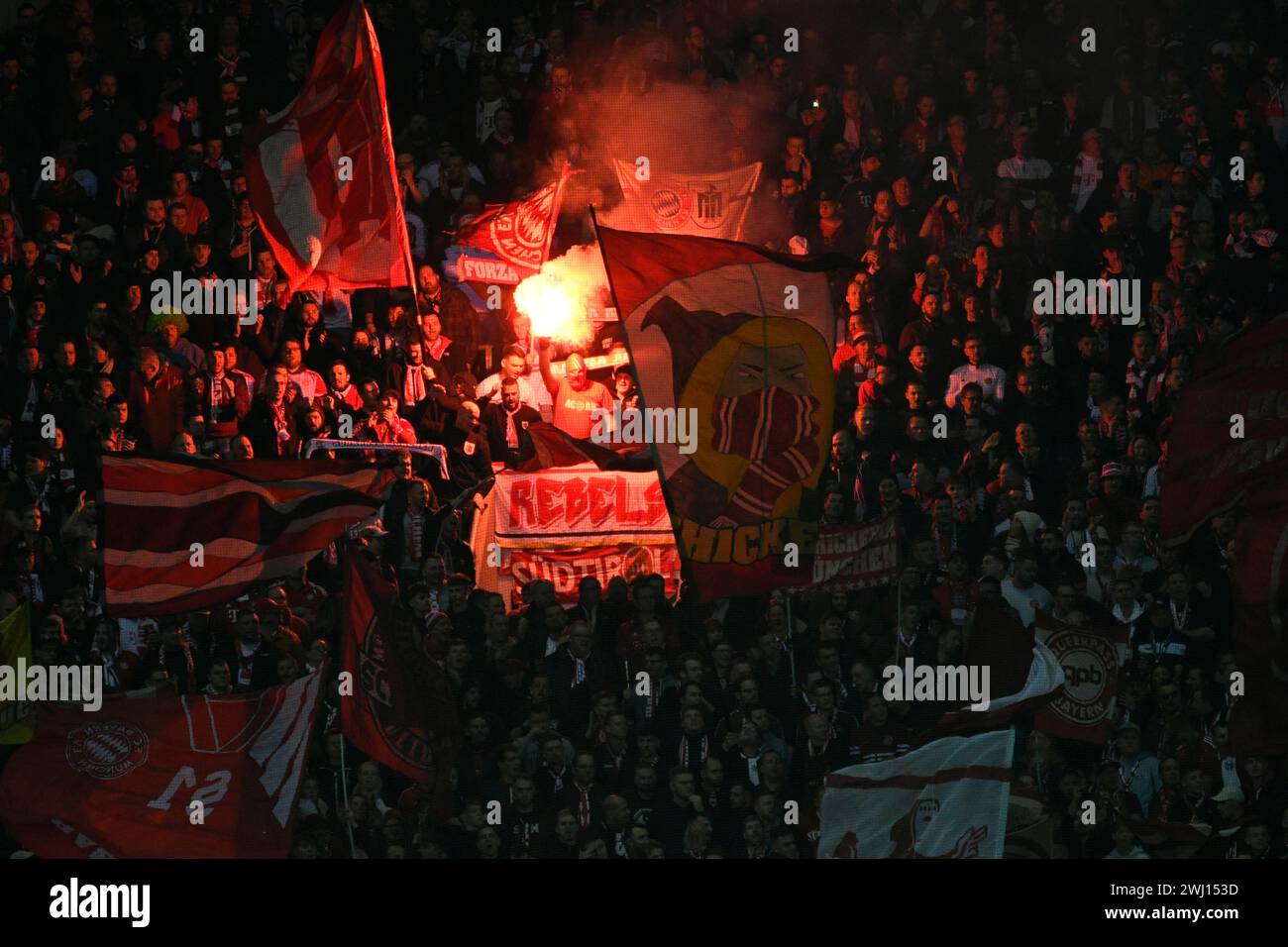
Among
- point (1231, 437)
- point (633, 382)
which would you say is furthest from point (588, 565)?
point (1231, 437)

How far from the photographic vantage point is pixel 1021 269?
1581cm

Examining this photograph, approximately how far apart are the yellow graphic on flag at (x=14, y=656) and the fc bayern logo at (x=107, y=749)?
35cm

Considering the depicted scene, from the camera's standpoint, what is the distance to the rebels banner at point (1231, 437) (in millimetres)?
14336

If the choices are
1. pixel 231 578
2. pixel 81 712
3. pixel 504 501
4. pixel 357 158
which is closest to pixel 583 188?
pixel 357 158

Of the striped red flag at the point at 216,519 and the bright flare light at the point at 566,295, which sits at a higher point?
the bright flare light at the point at 566,295

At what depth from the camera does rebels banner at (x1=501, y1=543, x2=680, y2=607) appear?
14.8 m

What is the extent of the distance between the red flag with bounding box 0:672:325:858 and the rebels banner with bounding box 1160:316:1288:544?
196 inches

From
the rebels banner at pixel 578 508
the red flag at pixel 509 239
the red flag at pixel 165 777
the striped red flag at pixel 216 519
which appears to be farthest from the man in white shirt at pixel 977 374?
the red flag at pixel 165 777

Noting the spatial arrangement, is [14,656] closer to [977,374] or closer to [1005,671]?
[1005,671]

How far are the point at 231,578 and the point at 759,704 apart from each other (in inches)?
121

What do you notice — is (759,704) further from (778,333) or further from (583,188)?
(583,188)

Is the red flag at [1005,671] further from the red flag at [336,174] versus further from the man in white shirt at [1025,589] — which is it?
the red flag at [336,174]
